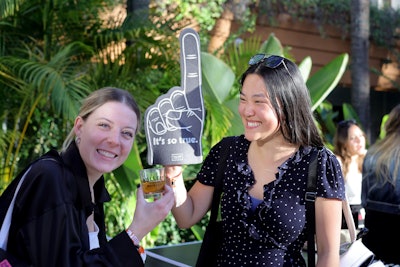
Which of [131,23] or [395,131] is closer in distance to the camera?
[395,131]

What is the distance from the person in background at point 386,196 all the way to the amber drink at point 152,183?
2193 mm

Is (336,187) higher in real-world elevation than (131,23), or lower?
lower

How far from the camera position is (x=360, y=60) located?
11.1 metres

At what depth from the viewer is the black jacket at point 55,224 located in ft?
6.18

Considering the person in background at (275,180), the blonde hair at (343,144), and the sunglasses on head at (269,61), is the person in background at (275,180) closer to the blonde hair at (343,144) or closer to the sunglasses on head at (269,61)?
the sunglasses on head at (269,61)

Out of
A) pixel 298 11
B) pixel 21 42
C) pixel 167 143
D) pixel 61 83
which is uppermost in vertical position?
pixel 298 11

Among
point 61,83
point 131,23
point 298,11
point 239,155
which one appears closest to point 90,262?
point 239,155

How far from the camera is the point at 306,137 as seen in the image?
2516mm

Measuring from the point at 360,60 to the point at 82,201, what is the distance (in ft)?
31.6

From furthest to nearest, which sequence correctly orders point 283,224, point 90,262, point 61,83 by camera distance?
point 61,83
point 283,224
point 90,262

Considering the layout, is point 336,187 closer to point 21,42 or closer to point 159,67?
point 159,67

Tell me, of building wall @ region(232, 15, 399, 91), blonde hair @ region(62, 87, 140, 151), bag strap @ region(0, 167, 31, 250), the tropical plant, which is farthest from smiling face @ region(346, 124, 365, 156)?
building wall @ region(232, 15, 399, 91)

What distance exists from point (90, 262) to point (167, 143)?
921 mm

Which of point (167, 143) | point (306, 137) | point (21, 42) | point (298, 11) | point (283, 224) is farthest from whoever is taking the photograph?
point (298, 11)
